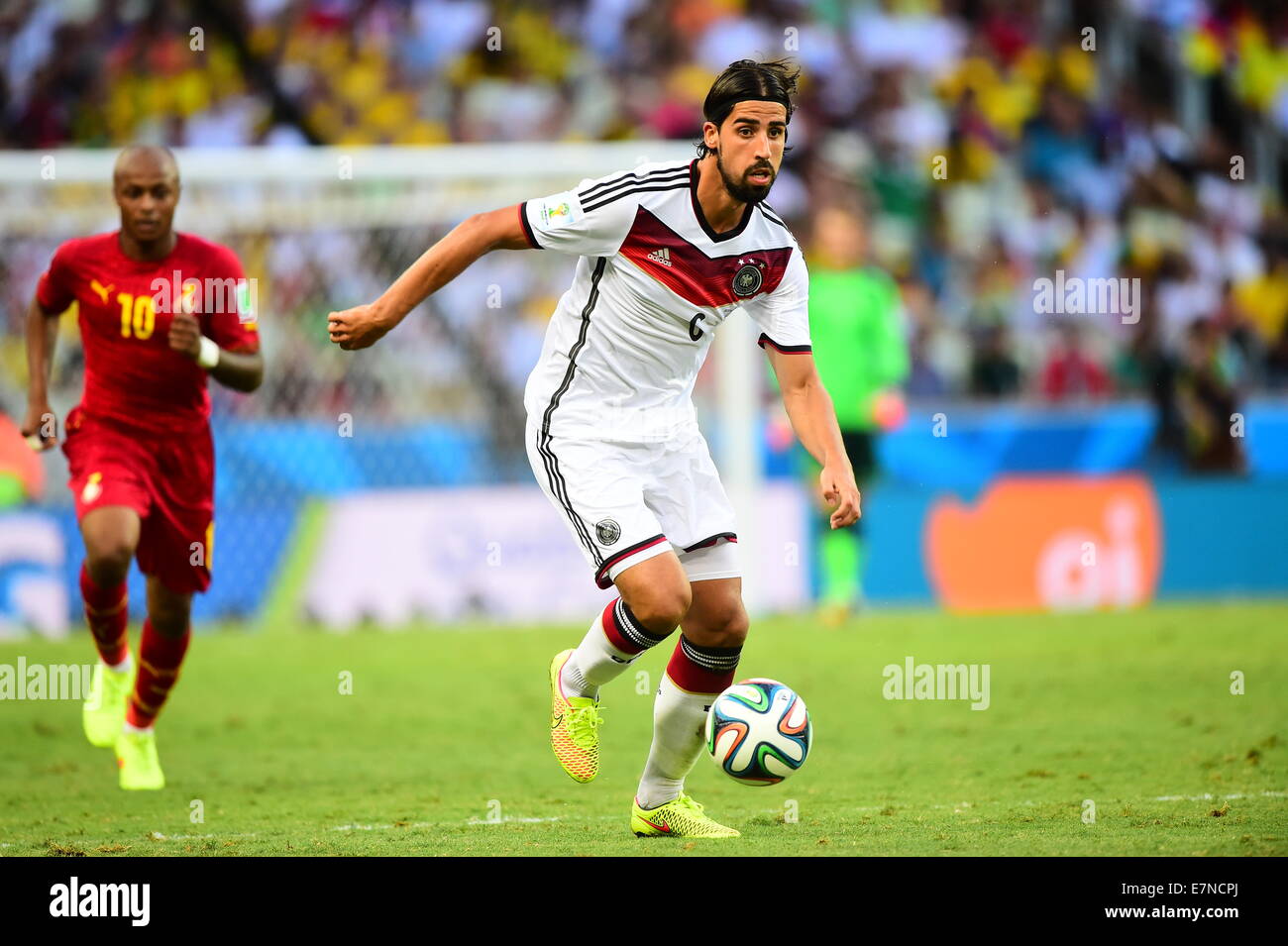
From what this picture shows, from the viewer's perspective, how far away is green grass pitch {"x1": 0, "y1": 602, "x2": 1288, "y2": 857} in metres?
5.75

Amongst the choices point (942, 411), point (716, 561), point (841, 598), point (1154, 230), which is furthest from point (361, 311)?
point (1154, 230)

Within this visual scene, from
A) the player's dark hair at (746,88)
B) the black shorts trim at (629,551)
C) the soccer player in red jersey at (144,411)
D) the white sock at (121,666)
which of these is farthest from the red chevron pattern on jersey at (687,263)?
the white sock at (121,666)

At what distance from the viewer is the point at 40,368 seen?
7516mm

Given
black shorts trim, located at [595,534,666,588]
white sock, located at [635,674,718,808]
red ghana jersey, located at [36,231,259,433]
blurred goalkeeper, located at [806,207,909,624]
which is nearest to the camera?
black shorts trim, located at [595,534,666,588]

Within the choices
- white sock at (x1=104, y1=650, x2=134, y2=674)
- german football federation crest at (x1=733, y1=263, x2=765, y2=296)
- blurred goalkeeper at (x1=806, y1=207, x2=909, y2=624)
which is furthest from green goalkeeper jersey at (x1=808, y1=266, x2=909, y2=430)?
german football federation crest at (x1=733, y1=263, x2=765, y2=296)

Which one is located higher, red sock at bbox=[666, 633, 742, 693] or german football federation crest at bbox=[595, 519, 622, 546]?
german football federation crest at bbox=[595, 519, 622, 546]

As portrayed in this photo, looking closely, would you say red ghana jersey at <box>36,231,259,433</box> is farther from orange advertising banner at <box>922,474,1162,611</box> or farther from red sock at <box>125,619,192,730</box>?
orange advertising banner at <box>922,474,1162,611</box>

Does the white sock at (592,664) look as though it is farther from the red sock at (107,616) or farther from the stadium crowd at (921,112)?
the stadium crowd at (921,112)

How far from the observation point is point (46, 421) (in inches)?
291

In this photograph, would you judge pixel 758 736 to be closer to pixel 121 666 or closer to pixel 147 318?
pixel 147 318

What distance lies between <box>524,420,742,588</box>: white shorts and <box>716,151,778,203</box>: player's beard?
903 mm

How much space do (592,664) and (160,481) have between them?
2.39 m

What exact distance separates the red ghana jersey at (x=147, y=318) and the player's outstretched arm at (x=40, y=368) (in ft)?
0.73

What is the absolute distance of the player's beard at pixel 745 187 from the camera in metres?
5.53
